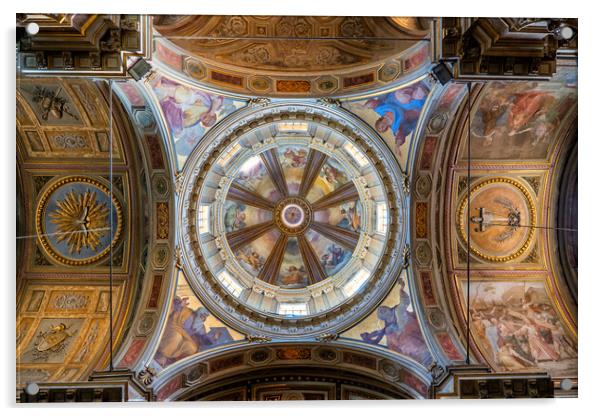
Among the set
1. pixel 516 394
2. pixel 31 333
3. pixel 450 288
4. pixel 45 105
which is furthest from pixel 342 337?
pixel 45 105

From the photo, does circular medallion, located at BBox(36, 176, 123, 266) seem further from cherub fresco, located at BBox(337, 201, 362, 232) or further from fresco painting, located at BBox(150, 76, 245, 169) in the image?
cherub fresco, located at BBox(337, 201, 362, 232)

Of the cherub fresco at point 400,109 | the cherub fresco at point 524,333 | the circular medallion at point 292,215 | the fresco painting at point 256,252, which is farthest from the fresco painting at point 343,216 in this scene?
the cherub fresco at point 524,333

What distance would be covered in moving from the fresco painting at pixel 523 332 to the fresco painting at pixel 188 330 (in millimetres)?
5479

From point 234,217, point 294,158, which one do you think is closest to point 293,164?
point 294,158

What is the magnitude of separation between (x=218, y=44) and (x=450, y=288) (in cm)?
719

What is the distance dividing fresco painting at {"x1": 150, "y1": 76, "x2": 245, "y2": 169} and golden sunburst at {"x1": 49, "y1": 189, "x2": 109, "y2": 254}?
2.06 metres

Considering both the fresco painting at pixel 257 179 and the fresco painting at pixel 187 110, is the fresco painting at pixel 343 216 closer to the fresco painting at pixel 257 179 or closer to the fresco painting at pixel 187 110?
the fresco painting at pixel 257 179

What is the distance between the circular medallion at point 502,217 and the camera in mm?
9656

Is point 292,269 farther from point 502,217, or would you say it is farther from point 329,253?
point 502,217

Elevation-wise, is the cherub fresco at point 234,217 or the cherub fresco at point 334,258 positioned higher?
the cherub fresco at point 234,217

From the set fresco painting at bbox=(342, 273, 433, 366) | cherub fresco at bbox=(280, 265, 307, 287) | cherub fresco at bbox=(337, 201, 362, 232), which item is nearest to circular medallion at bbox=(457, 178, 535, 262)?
fresco painting at bbox=(342, 273, 433, 366)

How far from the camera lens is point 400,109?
10281 mm

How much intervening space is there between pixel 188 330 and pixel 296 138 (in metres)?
5.31
